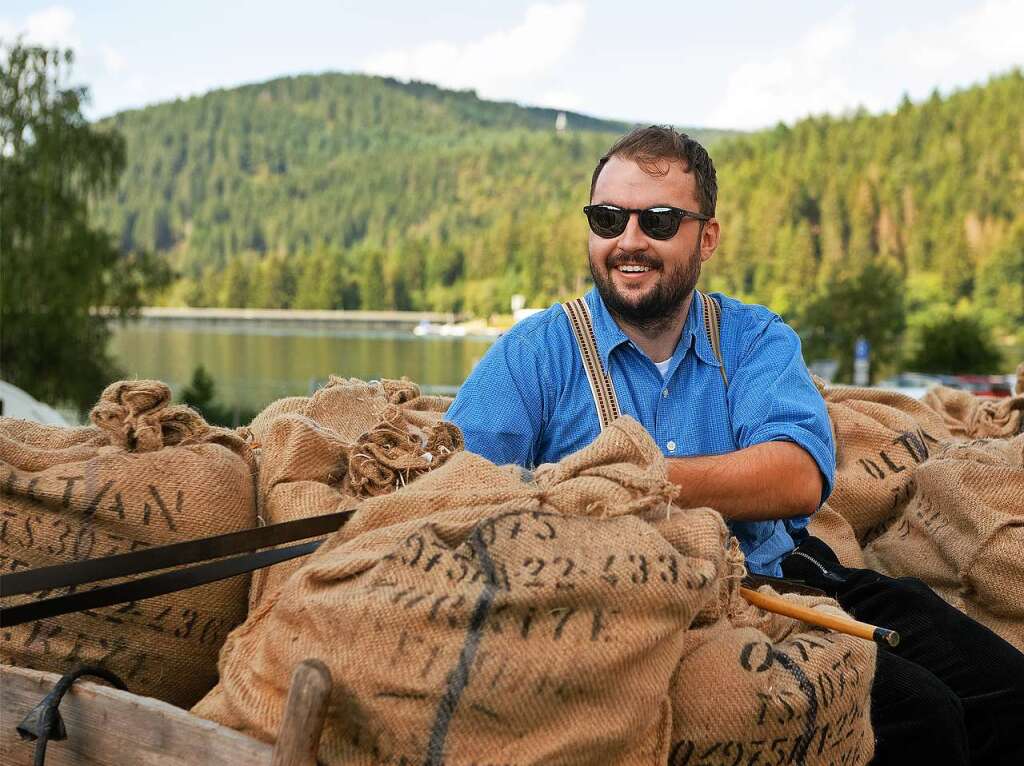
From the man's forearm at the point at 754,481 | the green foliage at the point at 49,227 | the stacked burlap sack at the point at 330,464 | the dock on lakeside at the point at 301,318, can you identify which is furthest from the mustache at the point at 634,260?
the dock on lakeside at the point at 301,318

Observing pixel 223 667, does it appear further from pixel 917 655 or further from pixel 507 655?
pixel 917 655

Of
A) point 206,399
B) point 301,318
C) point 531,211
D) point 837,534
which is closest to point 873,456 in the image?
point 837,534

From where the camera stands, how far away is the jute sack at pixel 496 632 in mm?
1754

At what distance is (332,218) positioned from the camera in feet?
535

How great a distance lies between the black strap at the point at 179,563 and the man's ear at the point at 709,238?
1397 millimetres

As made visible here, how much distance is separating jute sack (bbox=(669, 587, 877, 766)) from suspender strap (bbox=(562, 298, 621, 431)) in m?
0.87

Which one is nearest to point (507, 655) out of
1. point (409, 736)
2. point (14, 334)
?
point (409, 736)

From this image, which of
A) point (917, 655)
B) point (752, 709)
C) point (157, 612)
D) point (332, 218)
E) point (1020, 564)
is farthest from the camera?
point (332, 218)

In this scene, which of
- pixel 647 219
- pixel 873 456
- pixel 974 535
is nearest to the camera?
pixel 647 219

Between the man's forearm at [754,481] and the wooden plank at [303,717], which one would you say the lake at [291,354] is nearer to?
the man's forearm at [754,481]

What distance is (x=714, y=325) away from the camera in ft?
10.3

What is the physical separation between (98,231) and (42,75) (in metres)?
3.73

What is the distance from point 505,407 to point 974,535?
1.54m

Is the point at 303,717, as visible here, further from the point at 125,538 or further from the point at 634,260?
the point at 634,260
